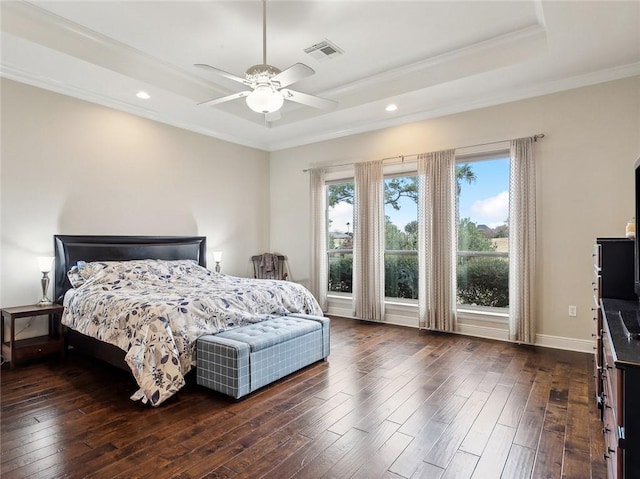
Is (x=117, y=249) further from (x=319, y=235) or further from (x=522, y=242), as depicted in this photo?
(x=522, y=242)

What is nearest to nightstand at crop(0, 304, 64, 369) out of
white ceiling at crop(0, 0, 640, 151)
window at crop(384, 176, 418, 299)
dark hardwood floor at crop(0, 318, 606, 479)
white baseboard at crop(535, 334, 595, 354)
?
dark hardwood floor at crop(0, 318, 606, 479)

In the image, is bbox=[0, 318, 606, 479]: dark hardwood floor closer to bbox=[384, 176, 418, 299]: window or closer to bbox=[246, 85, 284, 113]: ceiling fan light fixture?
bbox=[384, 176, 418, 299]: window

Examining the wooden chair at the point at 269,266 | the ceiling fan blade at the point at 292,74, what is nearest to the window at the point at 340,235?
the wooden chair at the point at 269,266

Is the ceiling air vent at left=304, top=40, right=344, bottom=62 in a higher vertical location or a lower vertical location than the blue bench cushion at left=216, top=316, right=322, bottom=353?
higher

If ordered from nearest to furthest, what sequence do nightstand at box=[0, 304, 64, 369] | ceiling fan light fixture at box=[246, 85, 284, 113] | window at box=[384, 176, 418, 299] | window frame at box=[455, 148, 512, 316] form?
ceiling fan light fixture at box=[246, 85, 284, 113], nightstand at box=[0, 304, 64, 369], window frame at box=[455, 148, 512, 316], window at box=[384, 176, 418, 299]

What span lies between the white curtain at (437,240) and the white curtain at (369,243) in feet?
2.00

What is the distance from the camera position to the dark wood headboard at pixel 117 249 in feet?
13.3

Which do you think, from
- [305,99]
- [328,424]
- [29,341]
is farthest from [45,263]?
[328,424]

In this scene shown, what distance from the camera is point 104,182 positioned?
4.52 meters

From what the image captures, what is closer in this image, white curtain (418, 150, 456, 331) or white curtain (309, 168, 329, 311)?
white curtain (418, 150, 456, 331)

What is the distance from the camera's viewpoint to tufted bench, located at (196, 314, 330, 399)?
9.07 feet

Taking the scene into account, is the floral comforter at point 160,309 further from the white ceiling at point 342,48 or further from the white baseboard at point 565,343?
the white baseboard at point 565,343

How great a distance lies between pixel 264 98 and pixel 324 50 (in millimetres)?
1270

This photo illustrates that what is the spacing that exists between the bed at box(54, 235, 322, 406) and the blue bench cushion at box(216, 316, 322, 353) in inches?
5.7
